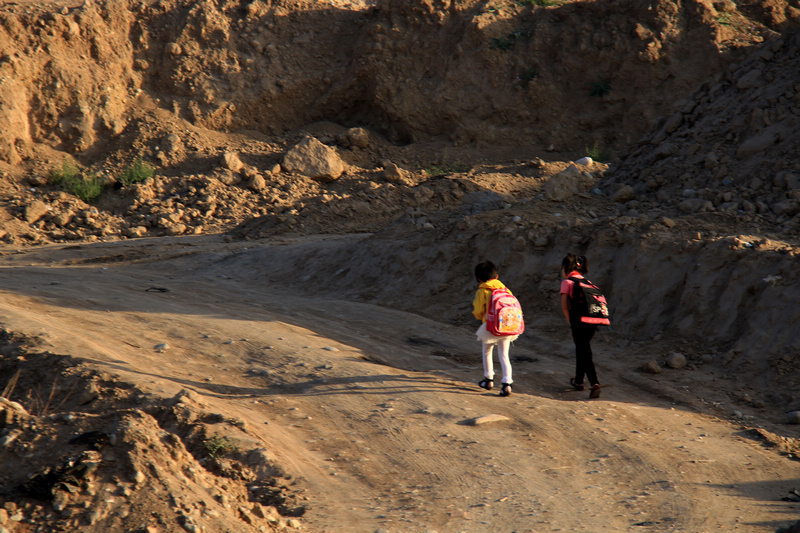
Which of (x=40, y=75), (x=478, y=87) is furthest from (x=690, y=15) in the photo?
(x=40, y=75)

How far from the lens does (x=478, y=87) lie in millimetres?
18000

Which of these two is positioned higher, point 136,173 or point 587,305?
point 136,173

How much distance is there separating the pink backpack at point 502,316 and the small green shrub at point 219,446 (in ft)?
7.38

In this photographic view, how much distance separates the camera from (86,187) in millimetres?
14969

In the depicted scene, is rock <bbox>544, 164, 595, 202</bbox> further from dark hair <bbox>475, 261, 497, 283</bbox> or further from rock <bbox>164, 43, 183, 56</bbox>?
rock <bbox>164, 43, 183, 56</bbox>

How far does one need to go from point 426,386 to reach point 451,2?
48.9ft

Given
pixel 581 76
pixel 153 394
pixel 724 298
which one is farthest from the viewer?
pixel 581 76

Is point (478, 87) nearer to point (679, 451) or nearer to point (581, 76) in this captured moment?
point (581, 76)

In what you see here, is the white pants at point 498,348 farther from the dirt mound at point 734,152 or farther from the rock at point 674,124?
the rock at point 674,124

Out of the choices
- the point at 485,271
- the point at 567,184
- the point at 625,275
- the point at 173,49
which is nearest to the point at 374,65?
the point at 173,49

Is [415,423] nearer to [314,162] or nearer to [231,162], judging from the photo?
[314,162]

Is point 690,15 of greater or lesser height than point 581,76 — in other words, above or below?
above

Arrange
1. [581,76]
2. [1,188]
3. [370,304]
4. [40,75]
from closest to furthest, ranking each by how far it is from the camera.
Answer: [370,304], [1,188], [40,75], [581,76]

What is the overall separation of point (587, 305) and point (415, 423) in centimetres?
184
